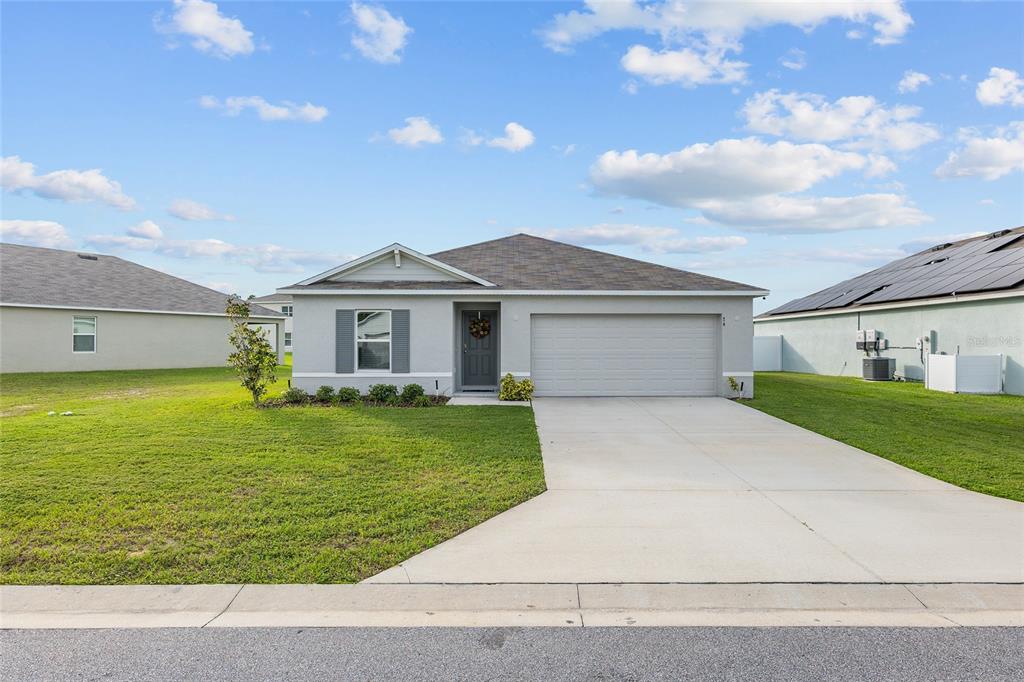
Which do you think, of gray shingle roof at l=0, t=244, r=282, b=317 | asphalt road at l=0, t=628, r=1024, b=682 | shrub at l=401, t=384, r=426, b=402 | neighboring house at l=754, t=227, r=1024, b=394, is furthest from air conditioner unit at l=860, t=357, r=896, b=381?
gray shingle roof at l=0, t=244, r=282, b=317

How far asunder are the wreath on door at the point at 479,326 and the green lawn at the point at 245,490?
168 inches

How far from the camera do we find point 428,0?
1241cm

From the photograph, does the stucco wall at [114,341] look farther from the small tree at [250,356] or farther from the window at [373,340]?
the window at [373,340]

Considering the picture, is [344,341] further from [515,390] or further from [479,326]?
[515,390]

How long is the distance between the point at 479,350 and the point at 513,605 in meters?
12.1

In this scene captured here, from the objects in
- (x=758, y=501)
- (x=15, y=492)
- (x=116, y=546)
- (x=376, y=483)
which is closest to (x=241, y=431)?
(x=15, y=492)

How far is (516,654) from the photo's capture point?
127 inches

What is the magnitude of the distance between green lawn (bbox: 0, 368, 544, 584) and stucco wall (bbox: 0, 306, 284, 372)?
13387 millimetres

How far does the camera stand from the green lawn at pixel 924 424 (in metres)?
7.29

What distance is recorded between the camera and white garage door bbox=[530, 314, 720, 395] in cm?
1487

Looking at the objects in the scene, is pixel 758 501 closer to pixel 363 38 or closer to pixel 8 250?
pixel 363 38

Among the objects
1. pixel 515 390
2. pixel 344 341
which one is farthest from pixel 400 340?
pixel 515 390

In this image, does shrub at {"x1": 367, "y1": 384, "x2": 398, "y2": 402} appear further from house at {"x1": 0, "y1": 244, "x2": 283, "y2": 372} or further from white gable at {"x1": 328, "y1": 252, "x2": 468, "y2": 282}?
house at {"x1": 0, "y1": 244, "x2": 283, "y2": 372}

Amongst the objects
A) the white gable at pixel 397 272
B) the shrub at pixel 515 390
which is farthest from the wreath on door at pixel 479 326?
the shrub at pixel 515 390
